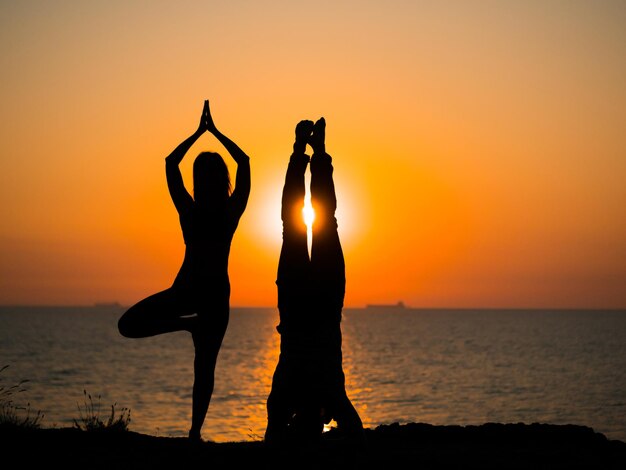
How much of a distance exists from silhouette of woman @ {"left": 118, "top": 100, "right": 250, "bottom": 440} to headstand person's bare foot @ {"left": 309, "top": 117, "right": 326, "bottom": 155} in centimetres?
77

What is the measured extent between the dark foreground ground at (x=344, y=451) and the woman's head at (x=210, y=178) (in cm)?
254

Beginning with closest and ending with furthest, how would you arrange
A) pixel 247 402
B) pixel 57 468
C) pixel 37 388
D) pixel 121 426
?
pixel 57 468 → pixel 121 426 → pixel 247 402 → pixel 37 388

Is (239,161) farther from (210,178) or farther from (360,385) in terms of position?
(360,385)

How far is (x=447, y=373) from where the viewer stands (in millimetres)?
71312

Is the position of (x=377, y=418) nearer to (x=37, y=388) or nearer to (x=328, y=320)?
(x=37, y=388)

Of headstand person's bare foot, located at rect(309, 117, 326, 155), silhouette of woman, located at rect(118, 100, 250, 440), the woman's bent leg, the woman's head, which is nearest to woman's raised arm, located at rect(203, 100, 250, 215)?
silhouette of woman, located at rect(118, 100, 250, 440)

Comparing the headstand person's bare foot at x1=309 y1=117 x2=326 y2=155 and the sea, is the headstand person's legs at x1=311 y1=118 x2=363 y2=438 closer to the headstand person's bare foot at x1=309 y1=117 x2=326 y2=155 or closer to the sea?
the headstand person's bare foot at x1=309 y1=117 x2=326 y2=155

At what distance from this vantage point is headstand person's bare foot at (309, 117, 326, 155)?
362 inches

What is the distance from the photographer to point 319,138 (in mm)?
9211

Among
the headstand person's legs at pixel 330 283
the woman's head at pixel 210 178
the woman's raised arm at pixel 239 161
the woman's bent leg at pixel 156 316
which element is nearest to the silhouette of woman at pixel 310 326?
the headstand person's legs at pixel 330 283

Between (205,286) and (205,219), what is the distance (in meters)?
0.69

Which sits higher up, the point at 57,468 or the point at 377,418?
the point at 57,468

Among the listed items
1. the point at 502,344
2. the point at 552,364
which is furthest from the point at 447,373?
the point at 502,344

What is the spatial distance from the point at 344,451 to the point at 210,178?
121 inches
